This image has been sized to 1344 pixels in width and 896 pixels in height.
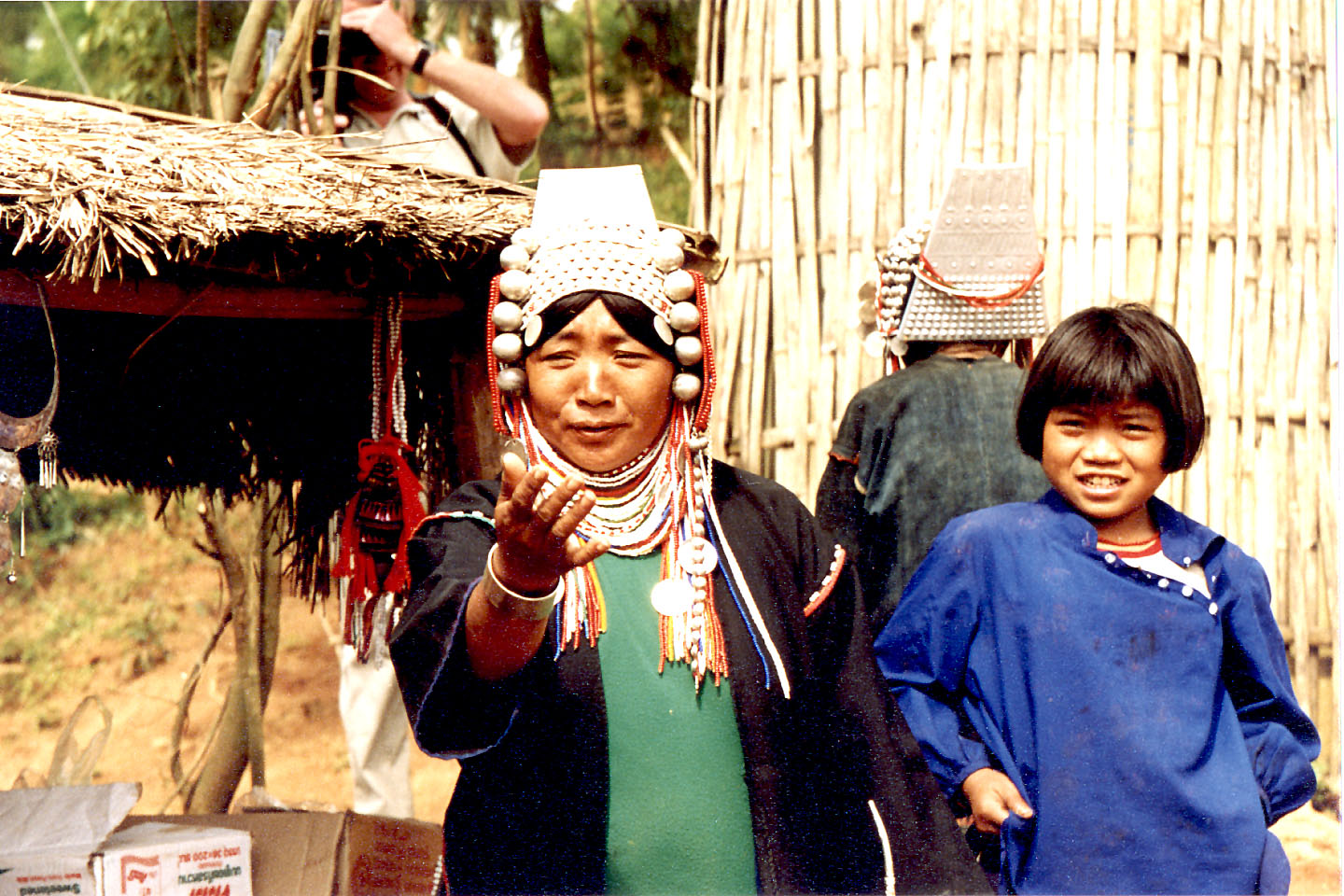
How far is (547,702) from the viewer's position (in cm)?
220

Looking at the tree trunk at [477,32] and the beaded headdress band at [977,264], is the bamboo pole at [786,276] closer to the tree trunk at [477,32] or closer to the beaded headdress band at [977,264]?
the beaded headdress band at [977,264]

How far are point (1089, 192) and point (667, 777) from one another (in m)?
2.47

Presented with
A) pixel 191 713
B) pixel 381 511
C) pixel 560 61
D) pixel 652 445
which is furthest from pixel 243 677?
pixel 560 61

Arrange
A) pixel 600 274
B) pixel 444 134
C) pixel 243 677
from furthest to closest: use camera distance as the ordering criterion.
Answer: pixel 243 677 → pixel 444 134 → pixel 600 274

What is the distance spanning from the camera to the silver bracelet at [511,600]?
195 cm

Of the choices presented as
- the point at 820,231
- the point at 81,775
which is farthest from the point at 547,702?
the point at 820,231

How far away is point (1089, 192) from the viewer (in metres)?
3.96

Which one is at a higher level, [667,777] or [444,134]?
[444,134]

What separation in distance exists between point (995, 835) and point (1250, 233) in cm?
236

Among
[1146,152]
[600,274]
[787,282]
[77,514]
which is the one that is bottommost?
[77,514]

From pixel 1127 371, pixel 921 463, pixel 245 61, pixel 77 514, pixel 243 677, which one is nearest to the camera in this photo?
pixel 1127 371

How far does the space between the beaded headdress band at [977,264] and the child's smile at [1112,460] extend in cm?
78

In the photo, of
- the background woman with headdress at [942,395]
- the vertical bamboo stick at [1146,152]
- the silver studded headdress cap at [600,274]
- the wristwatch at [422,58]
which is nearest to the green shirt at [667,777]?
the silver studded headdress cap at [600,274]

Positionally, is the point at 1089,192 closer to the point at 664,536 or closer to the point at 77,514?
the point at 664,536
